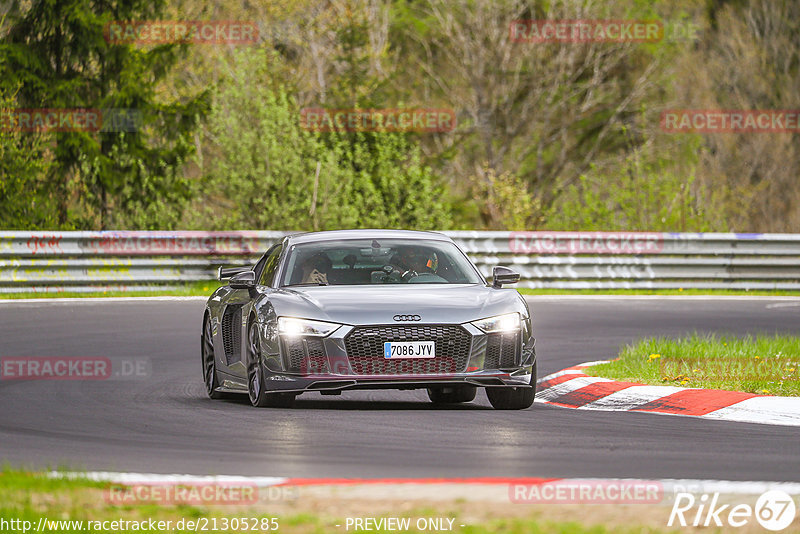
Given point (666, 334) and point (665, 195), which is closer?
point (666, 334)

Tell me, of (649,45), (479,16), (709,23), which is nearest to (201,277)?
(479,16)

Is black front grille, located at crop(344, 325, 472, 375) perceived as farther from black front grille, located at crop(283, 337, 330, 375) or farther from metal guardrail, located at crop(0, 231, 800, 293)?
metal guardrail, located at crop(0, 231, 800, 293)

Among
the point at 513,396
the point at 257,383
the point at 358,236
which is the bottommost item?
the point at 513,396

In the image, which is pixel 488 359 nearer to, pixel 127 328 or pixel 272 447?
pixel 272 447

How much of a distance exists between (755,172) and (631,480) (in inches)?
1896

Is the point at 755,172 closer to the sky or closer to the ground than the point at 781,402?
closer to the ground

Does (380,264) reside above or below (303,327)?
above

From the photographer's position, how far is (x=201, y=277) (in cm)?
2738

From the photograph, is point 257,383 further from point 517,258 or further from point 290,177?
point 290,177

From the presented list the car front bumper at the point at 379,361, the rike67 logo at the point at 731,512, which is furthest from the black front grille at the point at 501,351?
the rike67 logo at the point at 731,512

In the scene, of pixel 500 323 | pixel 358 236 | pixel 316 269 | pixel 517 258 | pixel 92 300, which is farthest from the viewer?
pixel 517 258

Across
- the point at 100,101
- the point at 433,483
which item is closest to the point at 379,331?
the point at 433,483

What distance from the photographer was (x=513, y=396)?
40.5 ft

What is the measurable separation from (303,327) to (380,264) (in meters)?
1.49
